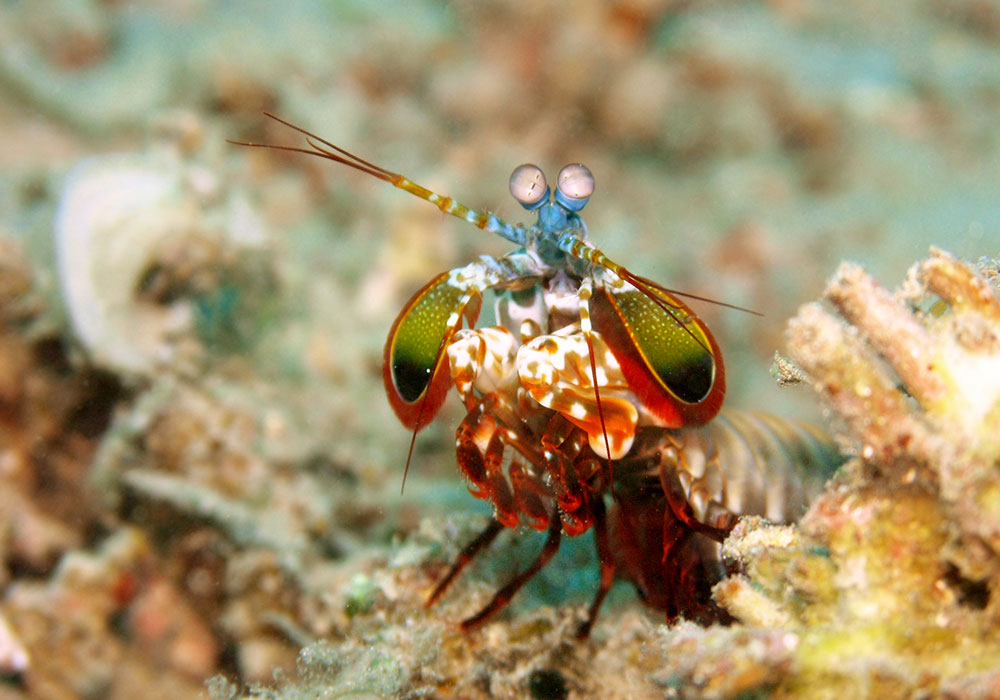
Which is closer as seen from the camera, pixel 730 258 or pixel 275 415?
pixel 275 415

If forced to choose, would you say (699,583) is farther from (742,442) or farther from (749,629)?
(749,629)

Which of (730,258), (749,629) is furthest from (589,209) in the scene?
(749,629)

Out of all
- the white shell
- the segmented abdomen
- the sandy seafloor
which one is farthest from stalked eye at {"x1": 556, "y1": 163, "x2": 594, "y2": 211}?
the white shell

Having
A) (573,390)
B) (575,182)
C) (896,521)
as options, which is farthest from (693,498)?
(575,182)

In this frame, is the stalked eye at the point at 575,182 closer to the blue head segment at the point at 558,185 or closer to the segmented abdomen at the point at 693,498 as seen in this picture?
the blue head segment at the point at 558,185

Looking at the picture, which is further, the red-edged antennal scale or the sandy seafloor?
the sandy seafloor

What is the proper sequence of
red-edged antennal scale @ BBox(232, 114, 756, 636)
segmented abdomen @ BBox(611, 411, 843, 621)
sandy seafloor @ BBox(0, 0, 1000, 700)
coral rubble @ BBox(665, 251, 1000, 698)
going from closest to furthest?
coral rubble @ BBox(665, 251, 1000, 698) < red-edged antennal scale @ BBox(232, 114, 756, 636) < segmented abdomen @ BBox(611, 411, 843, 621) < sandy seafloor @ BBox(0, 0, 1000, 700)

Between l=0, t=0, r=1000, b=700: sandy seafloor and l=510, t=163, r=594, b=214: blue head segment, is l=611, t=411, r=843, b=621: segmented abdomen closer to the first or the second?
l=0, t=0, r=1000, b=700: sandy seafloor
